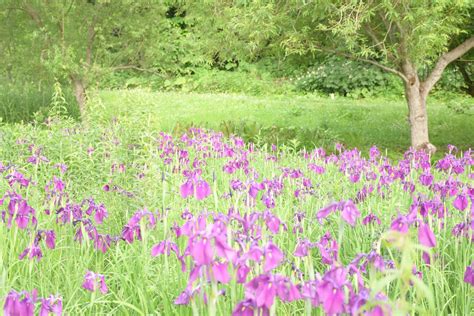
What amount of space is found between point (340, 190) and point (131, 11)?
329 inches

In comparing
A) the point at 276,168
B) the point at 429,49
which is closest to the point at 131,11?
the point at 429,49

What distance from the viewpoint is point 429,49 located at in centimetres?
870

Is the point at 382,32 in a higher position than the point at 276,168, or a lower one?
higher

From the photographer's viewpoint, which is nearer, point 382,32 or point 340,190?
point 340,190

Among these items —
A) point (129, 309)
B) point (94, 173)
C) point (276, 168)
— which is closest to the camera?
point (129, 309)

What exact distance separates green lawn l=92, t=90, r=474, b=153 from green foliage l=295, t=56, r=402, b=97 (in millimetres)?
941

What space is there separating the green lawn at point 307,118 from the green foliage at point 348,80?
3.09 ft

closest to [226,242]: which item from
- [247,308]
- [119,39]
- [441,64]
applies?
[247,308]

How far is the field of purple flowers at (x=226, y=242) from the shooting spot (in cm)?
172

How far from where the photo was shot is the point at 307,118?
14875 millimetres

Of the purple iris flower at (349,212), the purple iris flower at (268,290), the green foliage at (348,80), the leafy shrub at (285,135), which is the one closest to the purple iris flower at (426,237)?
the purple iris flower at (349,212)

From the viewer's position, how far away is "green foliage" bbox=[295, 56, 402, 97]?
2098cm

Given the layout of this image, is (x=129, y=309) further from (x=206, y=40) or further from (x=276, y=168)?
(x=206, y=40)

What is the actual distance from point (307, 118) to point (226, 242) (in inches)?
517
